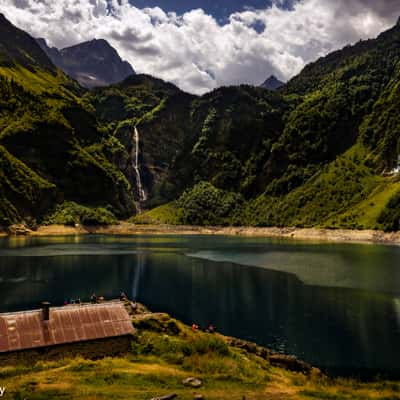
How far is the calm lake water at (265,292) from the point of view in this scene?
4791cm

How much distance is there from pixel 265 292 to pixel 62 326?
48.5 metres

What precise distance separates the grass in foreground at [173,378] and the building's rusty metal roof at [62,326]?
1.82 meters

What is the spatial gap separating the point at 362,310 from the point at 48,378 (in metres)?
47.6

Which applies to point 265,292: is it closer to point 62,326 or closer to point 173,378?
point 62,326

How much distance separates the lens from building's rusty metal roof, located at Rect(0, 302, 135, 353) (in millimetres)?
33031

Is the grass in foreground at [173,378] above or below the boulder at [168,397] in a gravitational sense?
below

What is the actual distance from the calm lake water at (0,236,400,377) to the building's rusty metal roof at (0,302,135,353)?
1896cm

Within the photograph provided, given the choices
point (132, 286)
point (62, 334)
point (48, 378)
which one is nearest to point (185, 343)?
point (62, 334)

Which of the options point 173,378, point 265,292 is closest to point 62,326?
point 173,378

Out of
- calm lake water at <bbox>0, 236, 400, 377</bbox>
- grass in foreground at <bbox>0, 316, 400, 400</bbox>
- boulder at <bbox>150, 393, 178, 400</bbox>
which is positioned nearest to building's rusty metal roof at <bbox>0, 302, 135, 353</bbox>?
grass in foreground at <bbox>0, 316, 400, 400</bbox>

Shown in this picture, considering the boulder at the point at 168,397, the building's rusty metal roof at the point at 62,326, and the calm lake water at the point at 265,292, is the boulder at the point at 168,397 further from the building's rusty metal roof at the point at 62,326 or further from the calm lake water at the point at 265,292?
the calm lake water at the point at 265,292

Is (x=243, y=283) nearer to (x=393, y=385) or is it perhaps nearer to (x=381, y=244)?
(x=393, y=385)

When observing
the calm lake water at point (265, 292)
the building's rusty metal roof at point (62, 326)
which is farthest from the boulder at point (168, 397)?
the calm lake water at point (265, 292)

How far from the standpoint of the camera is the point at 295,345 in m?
47.4
